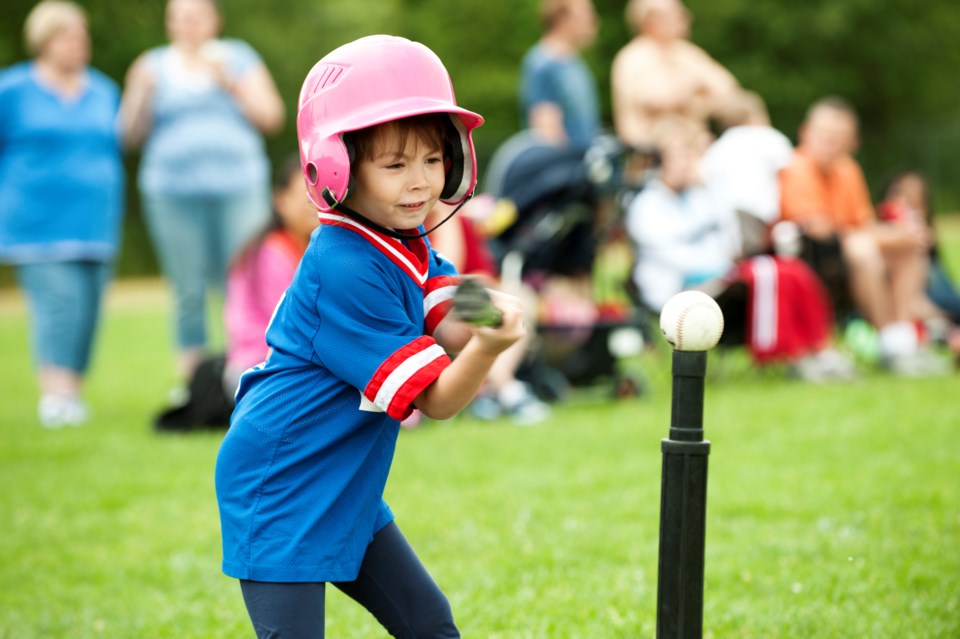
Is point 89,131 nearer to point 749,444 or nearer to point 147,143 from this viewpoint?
point 147,143

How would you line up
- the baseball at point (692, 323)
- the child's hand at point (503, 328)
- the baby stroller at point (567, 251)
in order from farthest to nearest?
the baby stroller at point (567, 251) < the baseball at point (692, 323) < the child's hand at point (503, 328)

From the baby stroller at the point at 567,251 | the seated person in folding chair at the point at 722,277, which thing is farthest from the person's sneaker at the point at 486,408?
the seated person in folding chair at the point at 722,277

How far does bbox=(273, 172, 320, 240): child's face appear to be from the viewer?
22.3 feet

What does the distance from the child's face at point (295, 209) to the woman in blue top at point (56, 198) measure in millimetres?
1586

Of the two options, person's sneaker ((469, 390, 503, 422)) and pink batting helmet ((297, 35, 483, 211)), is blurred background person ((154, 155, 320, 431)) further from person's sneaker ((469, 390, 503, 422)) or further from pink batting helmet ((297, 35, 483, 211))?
pink batting helmet ((297, 35, 483, 211))

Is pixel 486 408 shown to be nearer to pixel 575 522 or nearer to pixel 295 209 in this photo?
pixel 295 209

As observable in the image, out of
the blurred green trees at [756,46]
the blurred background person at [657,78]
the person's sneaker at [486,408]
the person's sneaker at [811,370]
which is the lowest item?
the person's sneaker at [486,408]

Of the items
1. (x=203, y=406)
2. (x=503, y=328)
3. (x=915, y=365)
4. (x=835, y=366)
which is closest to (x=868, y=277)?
(x=915, y=365)

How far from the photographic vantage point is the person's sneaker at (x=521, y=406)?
7.59 meters

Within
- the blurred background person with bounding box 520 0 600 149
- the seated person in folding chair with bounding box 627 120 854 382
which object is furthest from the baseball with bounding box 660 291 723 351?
the blurred background person with bounding box 520 0 600 149

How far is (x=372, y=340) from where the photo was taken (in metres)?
2.48

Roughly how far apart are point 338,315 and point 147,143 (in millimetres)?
6456

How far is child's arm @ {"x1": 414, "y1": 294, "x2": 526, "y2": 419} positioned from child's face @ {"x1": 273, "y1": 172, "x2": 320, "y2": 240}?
14.3ft

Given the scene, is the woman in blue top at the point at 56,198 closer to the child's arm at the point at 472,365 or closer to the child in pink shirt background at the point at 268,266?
the child in pink shirt background at the point at 268,266
